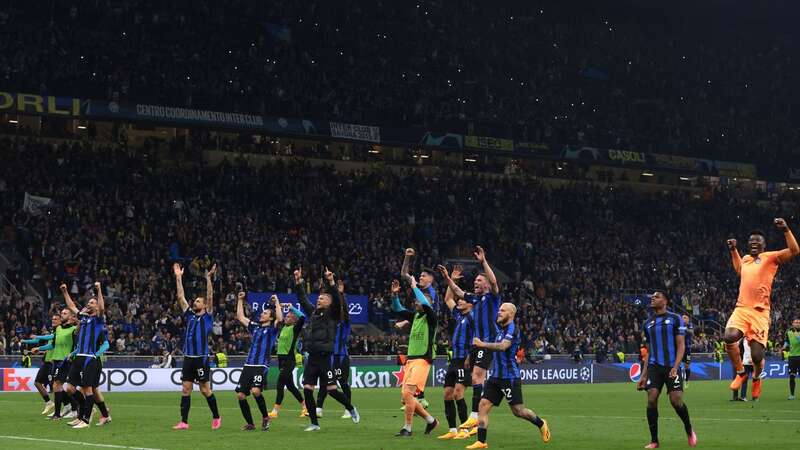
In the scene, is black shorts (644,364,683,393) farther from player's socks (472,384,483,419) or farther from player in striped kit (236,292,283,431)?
player in striped kit (236,292,283,431)

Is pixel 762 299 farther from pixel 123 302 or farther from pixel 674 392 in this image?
pixel 123 302

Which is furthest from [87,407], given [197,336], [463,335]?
[463,335]

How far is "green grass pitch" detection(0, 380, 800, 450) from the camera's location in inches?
714

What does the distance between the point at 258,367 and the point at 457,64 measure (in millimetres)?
47964

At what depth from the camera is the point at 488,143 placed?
64688 mm

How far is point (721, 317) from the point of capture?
61.4 m

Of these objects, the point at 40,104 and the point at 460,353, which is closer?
the point at 460,353

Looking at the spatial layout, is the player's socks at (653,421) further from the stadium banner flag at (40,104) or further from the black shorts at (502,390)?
the stadium banner flag at (40,104)

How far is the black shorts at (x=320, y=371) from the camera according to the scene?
2102 centimetres

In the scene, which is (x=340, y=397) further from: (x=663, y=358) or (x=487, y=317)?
(x=663, y=358)

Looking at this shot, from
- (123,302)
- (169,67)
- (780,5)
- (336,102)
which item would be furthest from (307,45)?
(780,5)

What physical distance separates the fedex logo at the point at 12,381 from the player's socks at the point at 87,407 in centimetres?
1705

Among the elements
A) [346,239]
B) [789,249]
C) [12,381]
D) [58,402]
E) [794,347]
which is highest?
[346,239]

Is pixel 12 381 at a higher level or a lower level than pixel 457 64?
lower
